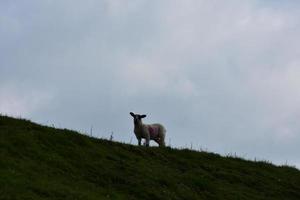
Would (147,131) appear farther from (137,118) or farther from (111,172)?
(111,172)

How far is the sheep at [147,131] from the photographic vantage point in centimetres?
3027

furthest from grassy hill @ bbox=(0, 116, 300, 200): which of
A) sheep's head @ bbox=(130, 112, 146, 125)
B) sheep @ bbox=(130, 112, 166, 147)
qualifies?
sheep's head @ bbox=(130, 112, 146, 125)

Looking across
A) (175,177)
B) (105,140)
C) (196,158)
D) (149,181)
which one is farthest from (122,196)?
(196,158)

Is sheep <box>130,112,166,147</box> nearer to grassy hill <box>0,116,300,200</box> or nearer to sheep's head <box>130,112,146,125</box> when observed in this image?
sheep's head <box>130,112,146,125</box>

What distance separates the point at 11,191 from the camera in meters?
17.6

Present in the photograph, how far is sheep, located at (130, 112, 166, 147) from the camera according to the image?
99.3ft

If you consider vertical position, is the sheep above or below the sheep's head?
below

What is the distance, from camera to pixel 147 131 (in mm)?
30391

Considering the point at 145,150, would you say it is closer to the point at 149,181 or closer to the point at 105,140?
the point at 105,140

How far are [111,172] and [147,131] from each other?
8328 millimetres

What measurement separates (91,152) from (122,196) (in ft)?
10.1

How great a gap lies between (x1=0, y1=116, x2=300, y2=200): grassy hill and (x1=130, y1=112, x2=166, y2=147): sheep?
3222 mm

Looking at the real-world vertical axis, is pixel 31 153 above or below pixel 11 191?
above

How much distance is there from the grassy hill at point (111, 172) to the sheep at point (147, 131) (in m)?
3.22
